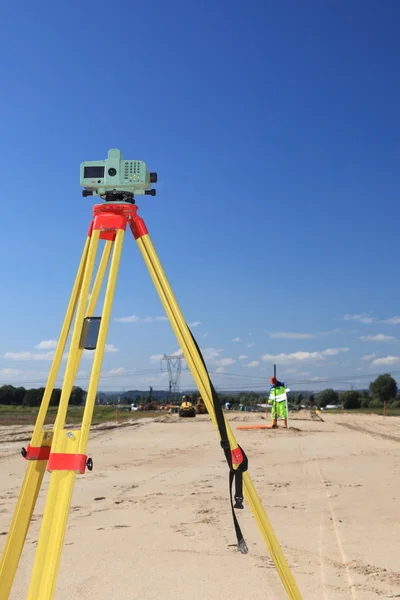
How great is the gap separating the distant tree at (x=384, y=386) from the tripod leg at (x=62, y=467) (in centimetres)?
9625

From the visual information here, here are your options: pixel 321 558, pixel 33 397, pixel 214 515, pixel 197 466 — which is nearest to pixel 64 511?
pixel 321 558

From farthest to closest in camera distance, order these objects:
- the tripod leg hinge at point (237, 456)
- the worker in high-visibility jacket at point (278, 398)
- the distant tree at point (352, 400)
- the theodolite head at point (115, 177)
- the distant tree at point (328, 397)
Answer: the distant tree at point (328, 397), the distant tree at point (352, 400), the worker in high-visibility jacket at point (278, 398), the theodolite head at point (115, 177), the tripod leg hinge at point (237, 456)

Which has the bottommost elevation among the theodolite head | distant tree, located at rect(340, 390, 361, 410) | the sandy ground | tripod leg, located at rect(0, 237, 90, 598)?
the sandy ground

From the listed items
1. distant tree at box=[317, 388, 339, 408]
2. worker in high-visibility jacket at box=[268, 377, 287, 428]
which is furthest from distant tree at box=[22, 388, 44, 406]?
distant tree at box=[317, 388, 339, 408]

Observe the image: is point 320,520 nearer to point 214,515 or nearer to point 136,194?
point 214,515

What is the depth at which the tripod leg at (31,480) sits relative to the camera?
3.08m

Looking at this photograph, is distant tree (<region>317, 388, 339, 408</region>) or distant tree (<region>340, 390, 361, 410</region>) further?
distant tree (<region>317, 388, 339, 408</region>)

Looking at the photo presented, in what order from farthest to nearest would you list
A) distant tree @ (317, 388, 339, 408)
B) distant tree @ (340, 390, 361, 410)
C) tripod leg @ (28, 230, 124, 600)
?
distant tree @ (317, 388, 339, 408) → distant tree @ (340, 390, 361, 410) → tripod leg @ (28, 230, 124, 600)

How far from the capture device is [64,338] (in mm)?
3297

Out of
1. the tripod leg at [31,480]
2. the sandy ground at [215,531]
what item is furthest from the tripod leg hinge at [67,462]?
the sandy ground at [215,531]

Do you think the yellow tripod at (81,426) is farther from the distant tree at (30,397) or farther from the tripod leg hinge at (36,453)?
the distant tree at (30,397)

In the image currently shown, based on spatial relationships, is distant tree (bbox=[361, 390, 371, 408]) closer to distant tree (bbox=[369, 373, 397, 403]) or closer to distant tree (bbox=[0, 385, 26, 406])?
distant tree (bbox=[369, 373, 397, 403])

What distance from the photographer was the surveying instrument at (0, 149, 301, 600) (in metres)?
2.71

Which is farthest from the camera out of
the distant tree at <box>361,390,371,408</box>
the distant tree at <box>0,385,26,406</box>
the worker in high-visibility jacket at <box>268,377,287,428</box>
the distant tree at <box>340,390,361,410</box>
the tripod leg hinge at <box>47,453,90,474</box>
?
the distant tree at <box>340,390,361,410</box>
